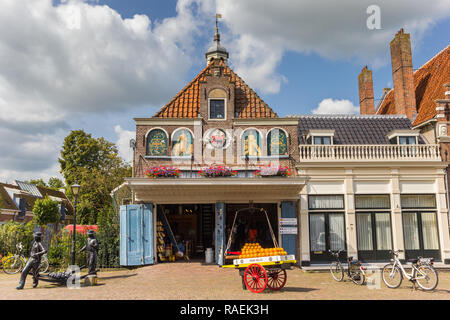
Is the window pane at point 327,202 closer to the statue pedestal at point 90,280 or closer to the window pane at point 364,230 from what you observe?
the window pane at point 364,230

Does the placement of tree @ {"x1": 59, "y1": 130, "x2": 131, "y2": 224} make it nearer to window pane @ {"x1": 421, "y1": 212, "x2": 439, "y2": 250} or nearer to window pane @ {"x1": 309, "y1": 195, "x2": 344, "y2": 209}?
window pane @ {"x1": 309, "y1": 195, "x2": 344, "y2": 209}

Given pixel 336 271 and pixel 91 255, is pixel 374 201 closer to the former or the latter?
pixel 336 271

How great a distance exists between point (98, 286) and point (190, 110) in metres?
9.02

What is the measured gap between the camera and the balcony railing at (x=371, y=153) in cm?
1692

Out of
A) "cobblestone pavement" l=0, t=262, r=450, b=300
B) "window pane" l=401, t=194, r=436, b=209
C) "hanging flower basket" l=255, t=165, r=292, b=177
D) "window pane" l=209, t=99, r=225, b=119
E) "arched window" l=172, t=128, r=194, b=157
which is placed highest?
"window pane" l=209, t=99, r=225, b=119

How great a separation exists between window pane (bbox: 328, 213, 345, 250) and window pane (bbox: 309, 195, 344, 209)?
16.0 inches

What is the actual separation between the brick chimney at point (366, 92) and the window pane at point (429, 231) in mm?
8673

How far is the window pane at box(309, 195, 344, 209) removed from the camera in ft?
54.6

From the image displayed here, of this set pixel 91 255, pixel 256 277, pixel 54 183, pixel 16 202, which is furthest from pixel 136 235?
pixel 54 183

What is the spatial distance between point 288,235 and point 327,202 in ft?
7.74

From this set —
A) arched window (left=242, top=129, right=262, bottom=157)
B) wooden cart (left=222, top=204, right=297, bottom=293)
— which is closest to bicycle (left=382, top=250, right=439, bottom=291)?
wooden cart (left=222, top=204, right=297, bottom=293)

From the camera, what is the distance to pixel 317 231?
1658 centimetres
